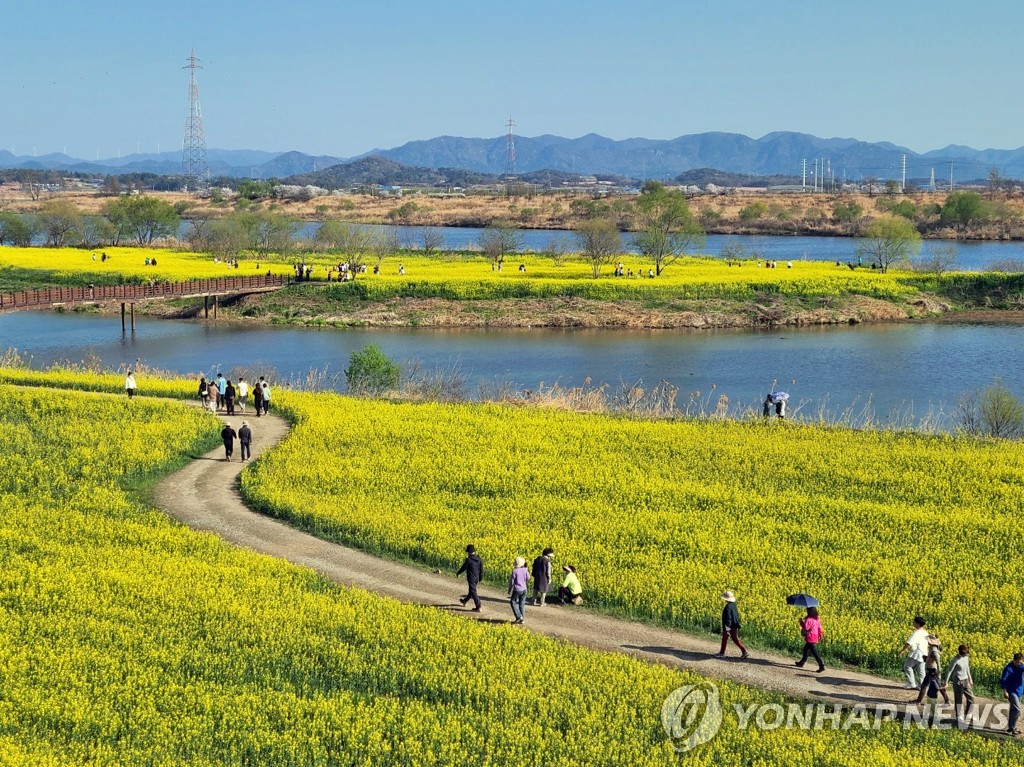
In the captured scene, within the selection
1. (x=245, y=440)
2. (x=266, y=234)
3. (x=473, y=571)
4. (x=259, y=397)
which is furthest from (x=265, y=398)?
(x=266, y=234)

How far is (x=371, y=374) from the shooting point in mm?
44344

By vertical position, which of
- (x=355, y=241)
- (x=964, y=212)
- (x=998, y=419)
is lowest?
(x=998, y=419)

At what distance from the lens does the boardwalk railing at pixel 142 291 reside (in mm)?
59750

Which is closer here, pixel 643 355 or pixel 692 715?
pixel 692 715

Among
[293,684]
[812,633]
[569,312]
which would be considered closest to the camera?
[293,684]

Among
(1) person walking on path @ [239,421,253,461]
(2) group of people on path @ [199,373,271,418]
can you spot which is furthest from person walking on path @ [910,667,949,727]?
(2) group of people on path @ [199,373,271,418]

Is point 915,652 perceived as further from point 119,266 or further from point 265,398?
point 119,266

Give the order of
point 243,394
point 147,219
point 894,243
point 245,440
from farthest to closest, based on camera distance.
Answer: point 147,219
point 894,243
point 243,394
point 245,440

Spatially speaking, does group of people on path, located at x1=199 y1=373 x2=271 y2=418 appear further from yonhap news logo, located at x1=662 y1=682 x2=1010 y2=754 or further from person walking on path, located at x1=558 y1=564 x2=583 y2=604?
yonhap news logo, located at x1=662 y1=682 x2=1010 y2=754

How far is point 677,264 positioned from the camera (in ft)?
289

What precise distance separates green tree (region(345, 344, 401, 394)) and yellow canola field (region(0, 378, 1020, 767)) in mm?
21542

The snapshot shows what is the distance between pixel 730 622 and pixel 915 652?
110 inches

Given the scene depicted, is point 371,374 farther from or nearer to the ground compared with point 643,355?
farther from the ground

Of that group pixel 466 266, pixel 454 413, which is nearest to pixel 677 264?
pixel 466 266
